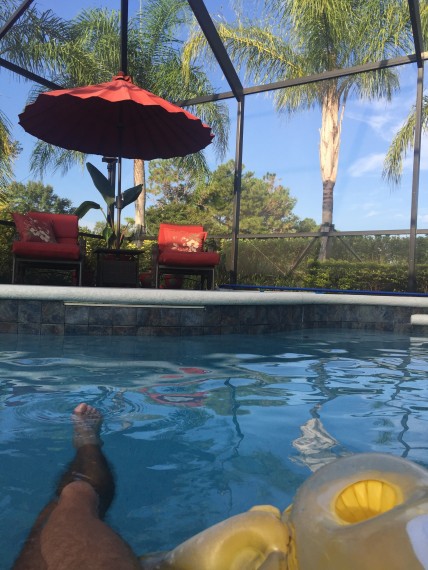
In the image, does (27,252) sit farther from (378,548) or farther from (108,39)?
(108,39)

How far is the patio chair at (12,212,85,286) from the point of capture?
648 centimetres

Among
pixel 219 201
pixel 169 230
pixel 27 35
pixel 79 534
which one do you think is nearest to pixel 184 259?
pixel 169 230

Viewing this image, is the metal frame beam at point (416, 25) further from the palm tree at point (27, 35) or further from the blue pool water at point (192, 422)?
the palm tree at point (27, 35)

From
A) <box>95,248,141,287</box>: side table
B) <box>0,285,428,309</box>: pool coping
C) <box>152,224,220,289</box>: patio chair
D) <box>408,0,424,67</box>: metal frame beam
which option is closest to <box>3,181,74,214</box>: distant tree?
<box>152,224,220,289</box>: patio chair

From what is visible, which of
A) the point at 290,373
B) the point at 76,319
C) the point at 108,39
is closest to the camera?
the point at 290,373

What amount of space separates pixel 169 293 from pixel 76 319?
968 mm

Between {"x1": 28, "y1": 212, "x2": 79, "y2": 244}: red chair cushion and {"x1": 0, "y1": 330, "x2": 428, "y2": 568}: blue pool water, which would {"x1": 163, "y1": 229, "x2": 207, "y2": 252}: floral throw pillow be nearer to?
{"x1": 28, "y1": 212, "x2": 79, "y2": 244}: red chair cushion

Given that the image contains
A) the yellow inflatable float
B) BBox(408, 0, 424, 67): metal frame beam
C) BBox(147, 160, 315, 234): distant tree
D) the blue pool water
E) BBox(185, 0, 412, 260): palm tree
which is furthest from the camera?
BBox(147, 160, 315, 234): distant tree

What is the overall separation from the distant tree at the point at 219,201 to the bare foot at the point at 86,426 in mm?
22798

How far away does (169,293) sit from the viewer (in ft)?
17.0

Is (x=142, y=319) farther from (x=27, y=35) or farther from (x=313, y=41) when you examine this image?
(x=313, y=41)

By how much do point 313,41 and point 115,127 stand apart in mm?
11004

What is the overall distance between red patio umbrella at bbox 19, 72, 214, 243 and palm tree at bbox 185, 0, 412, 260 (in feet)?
25.0

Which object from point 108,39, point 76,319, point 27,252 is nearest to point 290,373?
point 76,319
